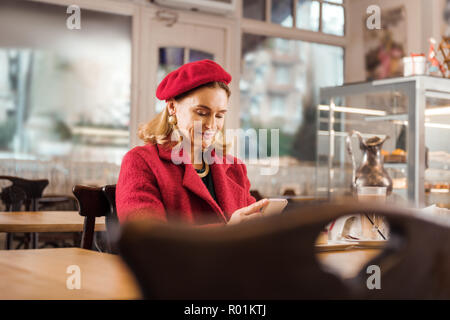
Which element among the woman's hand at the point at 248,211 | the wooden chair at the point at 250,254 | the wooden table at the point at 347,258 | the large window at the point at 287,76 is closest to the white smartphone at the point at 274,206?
the woman's hand at the point at 248,211

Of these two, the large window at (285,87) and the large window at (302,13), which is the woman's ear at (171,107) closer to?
the large window at (285,87)

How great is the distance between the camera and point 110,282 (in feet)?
2.33

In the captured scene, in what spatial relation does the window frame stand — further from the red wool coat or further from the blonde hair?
the red wool coat

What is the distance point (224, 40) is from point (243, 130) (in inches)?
39.1

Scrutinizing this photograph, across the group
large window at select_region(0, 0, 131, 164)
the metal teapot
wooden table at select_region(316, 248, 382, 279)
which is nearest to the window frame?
large window at select_region(0, 0, 131, 164)

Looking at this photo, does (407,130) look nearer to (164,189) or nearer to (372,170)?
(372,170)

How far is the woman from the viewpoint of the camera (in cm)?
129

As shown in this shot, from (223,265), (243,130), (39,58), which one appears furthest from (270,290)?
(243,130)

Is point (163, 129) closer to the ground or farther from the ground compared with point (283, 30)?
closer to the ground

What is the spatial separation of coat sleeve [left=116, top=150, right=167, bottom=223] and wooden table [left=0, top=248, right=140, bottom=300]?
0.62 ft

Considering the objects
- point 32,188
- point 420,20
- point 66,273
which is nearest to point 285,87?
point 420,20

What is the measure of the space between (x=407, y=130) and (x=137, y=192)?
2.61m

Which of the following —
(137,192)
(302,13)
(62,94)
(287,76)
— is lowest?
(137,192)

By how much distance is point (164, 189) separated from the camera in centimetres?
136
